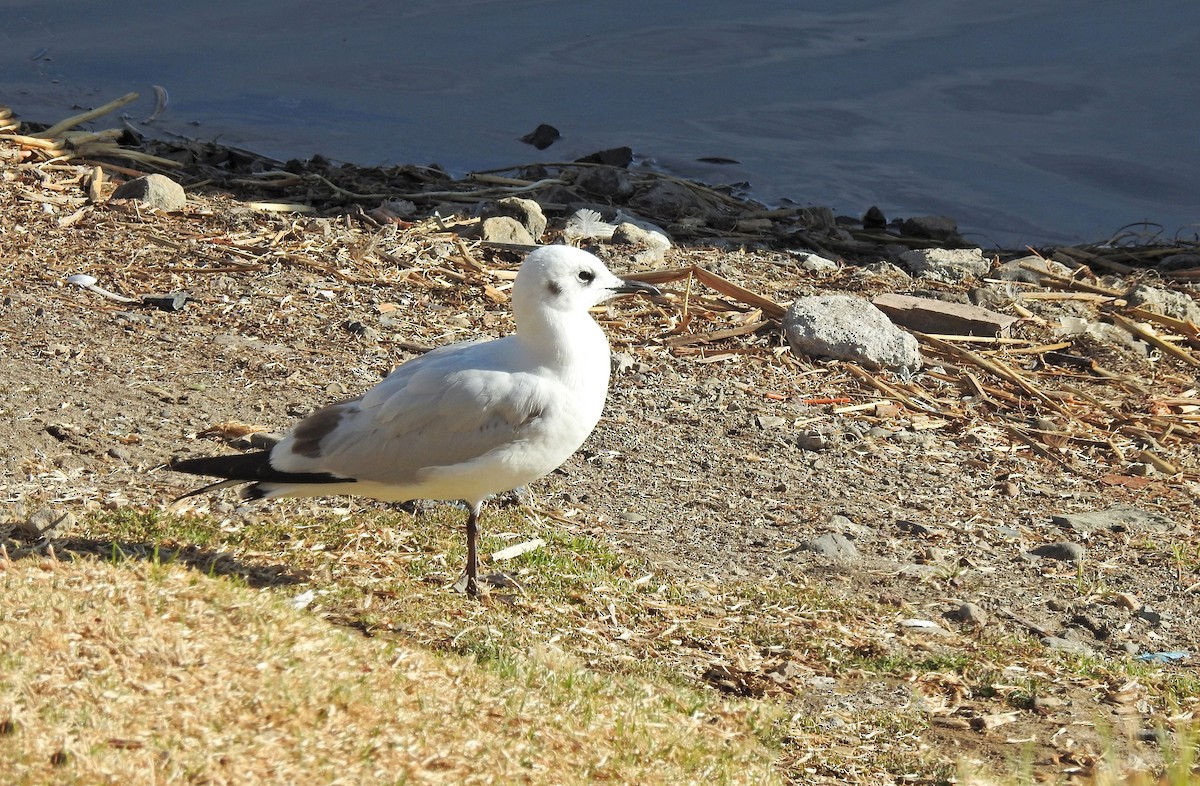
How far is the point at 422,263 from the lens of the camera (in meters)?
7.50

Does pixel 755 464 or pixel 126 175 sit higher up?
pixel 126 175

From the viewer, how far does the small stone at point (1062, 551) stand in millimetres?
5164

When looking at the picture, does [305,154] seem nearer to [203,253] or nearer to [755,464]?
[203,253]

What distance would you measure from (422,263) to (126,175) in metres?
2.17

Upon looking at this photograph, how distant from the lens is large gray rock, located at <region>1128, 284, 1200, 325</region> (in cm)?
762

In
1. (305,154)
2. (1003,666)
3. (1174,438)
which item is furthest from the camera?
(305,154)

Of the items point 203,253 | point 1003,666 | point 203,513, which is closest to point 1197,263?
point 1003,666

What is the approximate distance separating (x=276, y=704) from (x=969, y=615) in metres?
2.47

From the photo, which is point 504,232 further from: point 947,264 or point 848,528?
point 848,528

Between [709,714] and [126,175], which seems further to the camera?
[126,175]

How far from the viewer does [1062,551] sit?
17.0 ft

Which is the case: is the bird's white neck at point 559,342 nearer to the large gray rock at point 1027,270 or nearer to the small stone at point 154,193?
the small stone at point 154,193

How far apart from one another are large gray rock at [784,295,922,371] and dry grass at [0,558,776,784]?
307cm

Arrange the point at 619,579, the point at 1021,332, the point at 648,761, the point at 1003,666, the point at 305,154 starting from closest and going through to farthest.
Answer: the point at 648,761
the point at 1003,666
the point at 619,579
the point at 1021,332
the point at 305,154
